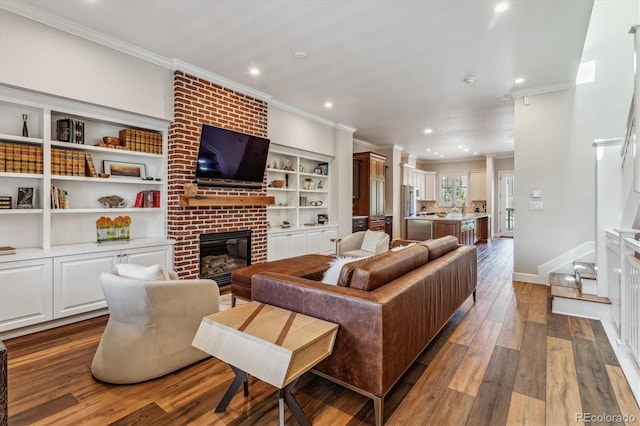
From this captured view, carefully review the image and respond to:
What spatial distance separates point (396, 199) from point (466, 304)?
5.52m

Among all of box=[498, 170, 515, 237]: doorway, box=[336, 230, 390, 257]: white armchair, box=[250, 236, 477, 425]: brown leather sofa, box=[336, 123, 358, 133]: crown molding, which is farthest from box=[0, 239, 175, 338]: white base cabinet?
box=[498, 170, 515, 237]: doorway

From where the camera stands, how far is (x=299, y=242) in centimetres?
570

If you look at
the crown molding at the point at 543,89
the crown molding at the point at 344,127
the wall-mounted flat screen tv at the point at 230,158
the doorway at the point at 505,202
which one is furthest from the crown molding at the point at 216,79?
the doorway at the point at 505,202

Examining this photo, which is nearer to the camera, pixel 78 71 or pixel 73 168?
pixel 78 71

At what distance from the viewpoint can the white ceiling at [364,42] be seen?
9.05 ft

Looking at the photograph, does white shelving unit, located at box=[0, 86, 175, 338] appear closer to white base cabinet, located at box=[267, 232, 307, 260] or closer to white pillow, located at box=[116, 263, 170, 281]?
white pillow, located at box=[116, 263, 170, 281]

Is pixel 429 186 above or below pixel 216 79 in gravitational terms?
below

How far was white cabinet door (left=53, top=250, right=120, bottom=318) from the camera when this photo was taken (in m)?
2.98

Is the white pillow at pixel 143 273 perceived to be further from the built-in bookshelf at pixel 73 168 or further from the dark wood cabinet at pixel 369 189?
the dark wood cabinet at pixel 369 189

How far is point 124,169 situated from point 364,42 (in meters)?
3.13

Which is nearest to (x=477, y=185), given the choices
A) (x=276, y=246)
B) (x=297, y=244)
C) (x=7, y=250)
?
(x=297, y=244)

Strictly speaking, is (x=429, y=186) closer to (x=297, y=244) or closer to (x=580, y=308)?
(x=297, y=244)

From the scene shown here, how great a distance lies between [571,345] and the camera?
106 inches

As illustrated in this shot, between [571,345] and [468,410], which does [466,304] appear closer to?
[571,345]
